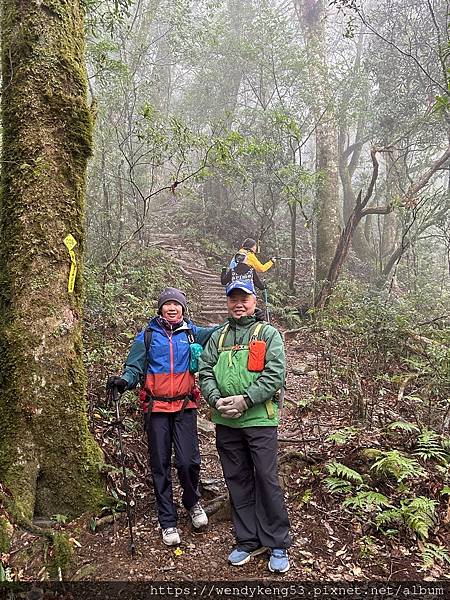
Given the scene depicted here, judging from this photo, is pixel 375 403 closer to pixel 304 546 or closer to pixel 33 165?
pixel 304 546

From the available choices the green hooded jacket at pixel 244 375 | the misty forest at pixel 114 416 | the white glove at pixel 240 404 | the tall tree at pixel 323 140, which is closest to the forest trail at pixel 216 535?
the misty forest at pixel 114 416

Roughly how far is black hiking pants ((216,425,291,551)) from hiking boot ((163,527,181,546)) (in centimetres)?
51

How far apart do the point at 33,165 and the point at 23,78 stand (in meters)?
0.79

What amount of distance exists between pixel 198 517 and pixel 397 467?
6.12 ft

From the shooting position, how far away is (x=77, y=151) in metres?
4.55

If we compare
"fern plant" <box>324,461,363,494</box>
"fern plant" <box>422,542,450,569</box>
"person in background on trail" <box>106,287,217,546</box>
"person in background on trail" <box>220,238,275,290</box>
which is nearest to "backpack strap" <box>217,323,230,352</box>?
"person in background on trail" <box>106,287,217,546</box>

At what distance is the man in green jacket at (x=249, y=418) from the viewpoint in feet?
12.6

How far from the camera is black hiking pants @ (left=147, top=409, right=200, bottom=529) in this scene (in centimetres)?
423

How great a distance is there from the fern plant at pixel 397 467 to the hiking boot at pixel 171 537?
1.85 meters

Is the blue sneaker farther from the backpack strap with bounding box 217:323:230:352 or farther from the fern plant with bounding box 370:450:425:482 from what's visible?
the backpack strap with bounding box 217:323:230:352

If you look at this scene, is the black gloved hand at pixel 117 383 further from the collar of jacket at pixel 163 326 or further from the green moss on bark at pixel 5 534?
the green moss on bark at pixel 5 534

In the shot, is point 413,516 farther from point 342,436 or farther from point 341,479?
point 342,436

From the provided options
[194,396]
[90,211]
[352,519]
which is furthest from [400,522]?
[90,211]

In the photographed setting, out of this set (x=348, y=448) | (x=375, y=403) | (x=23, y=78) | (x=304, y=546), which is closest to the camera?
(x=304, y=546)
